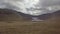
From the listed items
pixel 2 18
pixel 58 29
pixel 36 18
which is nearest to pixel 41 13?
pixel 36 18

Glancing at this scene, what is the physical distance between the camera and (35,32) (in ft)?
2.35

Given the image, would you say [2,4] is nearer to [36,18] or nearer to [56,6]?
[36,18]

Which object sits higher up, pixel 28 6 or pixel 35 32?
pixel 28 6

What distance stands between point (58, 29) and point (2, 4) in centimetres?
42

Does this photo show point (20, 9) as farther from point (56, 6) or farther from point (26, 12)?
point (56, 6)

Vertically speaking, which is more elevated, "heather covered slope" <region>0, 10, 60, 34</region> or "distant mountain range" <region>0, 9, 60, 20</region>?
"distant mountain range" <region>0, 9, 60, 20</region>

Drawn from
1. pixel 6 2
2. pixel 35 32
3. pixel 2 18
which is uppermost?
pixel 6 2

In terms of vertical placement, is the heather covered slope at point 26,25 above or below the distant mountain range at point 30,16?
below

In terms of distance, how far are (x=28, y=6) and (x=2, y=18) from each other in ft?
0.63

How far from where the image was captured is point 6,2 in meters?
0.77

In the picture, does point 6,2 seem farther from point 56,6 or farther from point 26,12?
point 56,6

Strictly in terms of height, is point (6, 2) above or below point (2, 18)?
above

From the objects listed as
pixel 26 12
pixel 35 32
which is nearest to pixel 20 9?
pixel 26 12

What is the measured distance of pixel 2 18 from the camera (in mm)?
749
